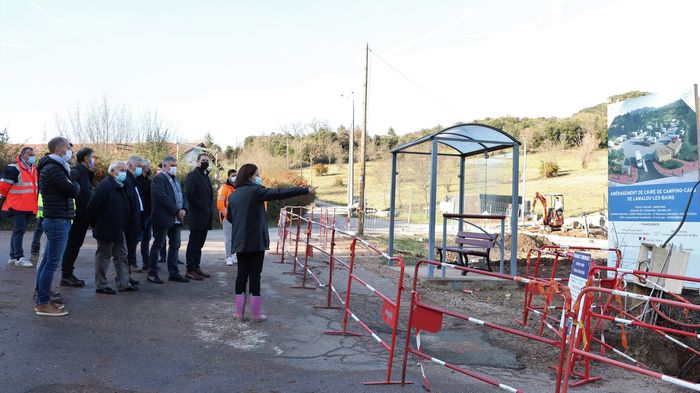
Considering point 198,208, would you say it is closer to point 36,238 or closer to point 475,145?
point 36,238

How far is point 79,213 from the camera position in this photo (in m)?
7.28

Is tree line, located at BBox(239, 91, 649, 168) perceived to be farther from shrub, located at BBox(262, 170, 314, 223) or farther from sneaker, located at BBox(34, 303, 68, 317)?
sneaker, located at BBox(34, 303, 68, 317)

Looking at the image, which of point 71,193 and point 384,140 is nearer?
point 71,193

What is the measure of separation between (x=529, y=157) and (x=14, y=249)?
198 ft

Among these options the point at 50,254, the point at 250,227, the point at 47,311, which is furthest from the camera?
the point at 250,227

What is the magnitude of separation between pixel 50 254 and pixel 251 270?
2095 millimetres

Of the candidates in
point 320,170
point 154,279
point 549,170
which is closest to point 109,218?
point 154,279

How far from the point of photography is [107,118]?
32.5 m

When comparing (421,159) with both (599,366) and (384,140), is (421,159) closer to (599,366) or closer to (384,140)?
(599,366)

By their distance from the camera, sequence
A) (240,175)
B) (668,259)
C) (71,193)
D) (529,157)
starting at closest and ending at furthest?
1. (71,193)
2. (240,175)
3. (668,259)
4. (529,157)

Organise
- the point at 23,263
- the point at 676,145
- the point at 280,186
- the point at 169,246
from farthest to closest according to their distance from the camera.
A: the point at 280,186 < the point at 676,145 < the point at 23,263 < the point at 169,246

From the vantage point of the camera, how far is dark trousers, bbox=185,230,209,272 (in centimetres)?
845

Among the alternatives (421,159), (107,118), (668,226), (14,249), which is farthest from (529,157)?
(14,249)

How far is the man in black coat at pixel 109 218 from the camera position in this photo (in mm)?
6859
